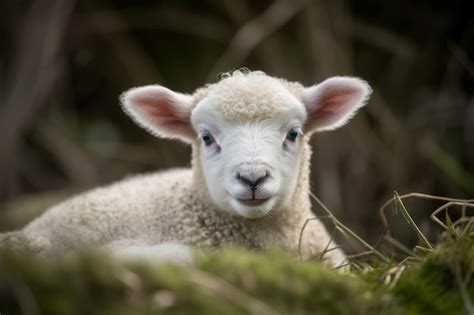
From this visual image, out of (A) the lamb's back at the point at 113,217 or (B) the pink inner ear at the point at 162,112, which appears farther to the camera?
(B) the pink inner ear at the point at 162,112

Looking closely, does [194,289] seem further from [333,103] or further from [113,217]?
[333,103]

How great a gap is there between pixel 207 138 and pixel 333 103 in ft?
2.91

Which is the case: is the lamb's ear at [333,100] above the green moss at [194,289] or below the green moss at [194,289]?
above

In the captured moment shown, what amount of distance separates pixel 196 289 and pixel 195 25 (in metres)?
8.00

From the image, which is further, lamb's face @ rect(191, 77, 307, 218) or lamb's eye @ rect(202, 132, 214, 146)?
lamb's eye @ rect(202, 132, 214, 146)

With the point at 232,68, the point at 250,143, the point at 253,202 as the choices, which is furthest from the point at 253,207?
the point at 232,68

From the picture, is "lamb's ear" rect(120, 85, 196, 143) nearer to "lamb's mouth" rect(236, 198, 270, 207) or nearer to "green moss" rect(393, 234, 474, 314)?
"lamb's mouth" rect(236, 198, 270, 207)

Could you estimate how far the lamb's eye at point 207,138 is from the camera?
4230 mm

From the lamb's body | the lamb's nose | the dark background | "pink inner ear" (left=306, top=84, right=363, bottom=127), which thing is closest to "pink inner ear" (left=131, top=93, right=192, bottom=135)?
the lamb's body

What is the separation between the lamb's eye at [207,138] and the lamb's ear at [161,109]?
300 millimetres

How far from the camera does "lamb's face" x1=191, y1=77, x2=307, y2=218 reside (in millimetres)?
3822

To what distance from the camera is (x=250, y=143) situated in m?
3.94

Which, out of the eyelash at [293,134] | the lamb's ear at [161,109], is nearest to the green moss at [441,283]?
the eyelash at [293,134]

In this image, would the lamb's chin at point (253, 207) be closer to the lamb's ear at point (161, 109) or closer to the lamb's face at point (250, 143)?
the lamb's face at point (250, 143)
